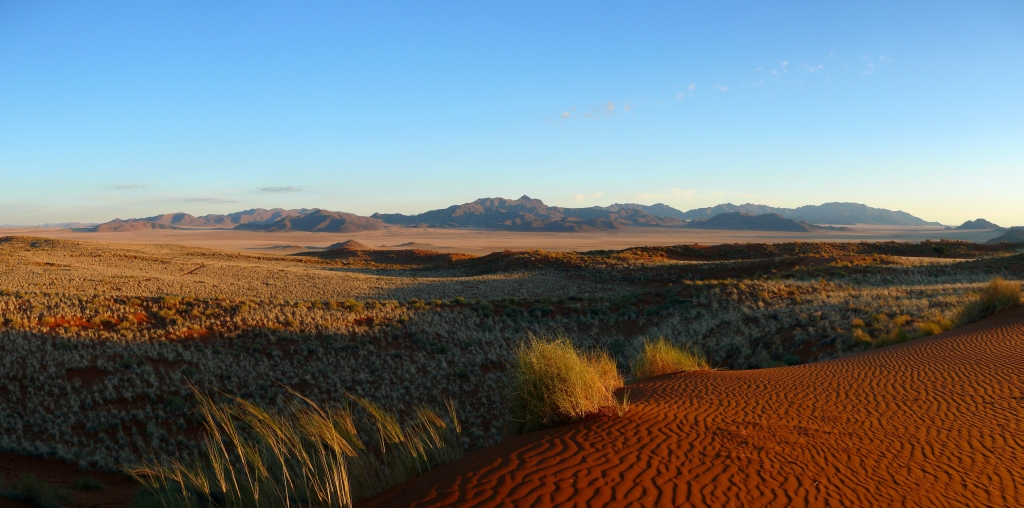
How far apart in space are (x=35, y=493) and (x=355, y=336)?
34.4 ft

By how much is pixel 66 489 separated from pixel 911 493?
8.80m

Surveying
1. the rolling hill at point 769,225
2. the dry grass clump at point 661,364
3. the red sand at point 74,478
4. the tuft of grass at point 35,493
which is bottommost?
the red sand at point 74,478

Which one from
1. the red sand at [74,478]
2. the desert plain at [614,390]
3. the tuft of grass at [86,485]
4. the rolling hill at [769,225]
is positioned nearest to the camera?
the desert plain at [614,390]

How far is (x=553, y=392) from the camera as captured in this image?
6578 millimetres

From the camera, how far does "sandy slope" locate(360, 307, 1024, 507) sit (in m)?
4.48

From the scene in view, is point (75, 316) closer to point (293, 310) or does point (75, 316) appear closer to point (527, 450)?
point (293, 310)

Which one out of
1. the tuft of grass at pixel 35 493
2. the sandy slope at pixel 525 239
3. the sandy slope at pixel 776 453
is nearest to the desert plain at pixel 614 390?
the sandy slope at pixel 776 453

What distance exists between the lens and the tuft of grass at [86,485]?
6.75 metres

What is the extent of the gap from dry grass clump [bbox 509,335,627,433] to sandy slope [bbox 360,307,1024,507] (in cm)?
28

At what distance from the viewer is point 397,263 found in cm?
5941

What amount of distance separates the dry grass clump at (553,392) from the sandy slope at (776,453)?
28 centimetres

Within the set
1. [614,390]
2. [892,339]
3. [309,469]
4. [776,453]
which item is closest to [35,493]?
[309,469]

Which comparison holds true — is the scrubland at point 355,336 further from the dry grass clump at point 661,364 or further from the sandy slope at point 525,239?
the sandy slope at point 525,239

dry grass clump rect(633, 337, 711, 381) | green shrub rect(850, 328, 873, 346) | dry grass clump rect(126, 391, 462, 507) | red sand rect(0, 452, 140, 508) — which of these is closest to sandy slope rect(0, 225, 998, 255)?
green shrub rect(850, 328, 873, 346)
